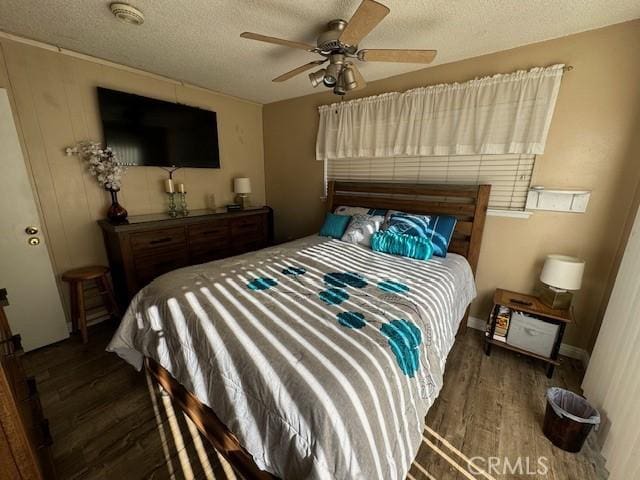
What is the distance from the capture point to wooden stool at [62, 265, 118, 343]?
7.24 ft

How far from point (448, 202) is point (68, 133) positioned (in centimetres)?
349

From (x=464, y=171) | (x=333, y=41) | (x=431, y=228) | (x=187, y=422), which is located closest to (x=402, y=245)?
(x=431, y=228)

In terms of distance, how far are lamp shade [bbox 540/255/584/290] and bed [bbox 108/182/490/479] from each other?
55 cm

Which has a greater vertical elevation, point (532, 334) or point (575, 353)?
point (532, 334)

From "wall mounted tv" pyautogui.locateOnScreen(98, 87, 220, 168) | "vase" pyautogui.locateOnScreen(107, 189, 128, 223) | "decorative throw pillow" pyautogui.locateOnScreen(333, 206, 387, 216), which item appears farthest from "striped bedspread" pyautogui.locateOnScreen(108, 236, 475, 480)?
"wall mounted tv" pyautogui.locateOnScreen(98, 87, 220, 168)

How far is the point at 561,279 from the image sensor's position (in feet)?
6.08

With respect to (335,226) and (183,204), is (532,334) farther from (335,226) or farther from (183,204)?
(183,204)

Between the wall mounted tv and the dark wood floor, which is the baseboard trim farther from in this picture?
the wall mounted tv

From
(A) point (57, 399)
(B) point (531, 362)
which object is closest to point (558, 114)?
(B) point (531, 362)

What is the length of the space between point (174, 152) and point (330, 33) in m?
2.15

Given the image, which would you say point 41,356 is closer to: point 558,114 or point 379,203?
point 379,203

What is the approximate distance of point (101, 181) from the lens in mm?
2420

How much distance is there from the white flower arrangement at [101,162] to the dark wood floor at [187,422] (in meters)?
1.51

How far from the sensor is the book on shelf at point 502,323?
2.09 meters
